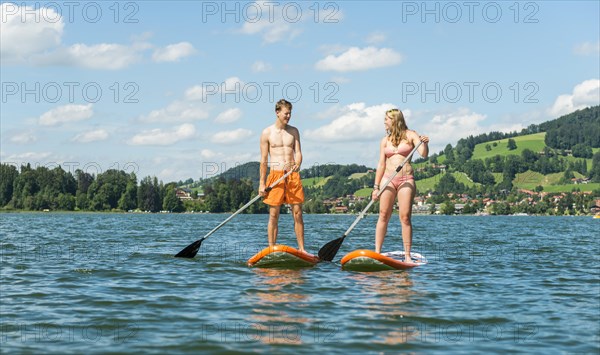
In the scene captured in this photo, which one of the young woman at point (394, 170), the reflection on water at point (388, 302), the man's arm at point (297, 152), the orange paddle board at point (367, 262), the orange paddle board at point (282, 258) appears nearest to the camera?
the reflection on water at point (388, 302)

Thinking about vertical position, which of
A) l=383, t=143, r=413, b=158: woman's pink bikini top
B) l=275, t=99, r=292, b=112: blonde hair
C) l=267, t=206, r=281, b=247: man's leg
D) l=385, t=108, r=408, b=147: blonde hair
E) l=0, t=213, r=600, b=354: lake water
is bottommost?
l=0, t=213, r=600, b=354: lake water

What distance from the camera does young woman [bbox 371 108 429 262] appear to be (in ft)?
44.2

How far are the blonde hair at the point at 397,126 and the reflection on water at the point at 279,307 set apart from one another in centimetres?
311

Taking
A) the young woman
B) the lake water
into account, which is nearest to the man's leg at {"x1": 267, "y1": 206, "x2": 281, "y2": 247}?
the lake water

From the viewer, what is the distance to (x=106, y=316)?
8.82 m

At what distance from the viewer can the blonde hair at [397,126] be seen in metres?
13.7

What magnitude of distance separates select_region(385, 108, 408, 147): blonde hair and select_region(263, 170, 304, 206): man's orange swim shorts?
203 centimetres

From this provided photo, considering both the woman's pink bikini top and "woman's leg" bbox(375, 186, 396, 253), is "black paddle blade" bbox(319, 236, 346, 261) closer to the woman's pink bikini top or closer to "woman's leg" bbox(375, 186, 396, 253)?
"woman's leg" bbox(375, 186, 396, 253)

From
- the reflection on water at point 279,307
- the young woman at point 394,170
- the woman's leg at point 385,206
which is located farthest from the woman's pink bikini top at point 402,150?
the reflection on water at point 279,307

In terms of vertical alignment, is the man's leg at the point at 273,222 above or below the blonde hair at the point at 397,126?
below

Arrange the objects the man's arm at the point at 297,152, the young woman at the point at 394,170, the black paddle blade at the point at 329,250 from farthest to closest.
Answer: the black paddle blade at the point at 329,250, the man's arm at the point at 297,152, the young woman at the point at 394,170

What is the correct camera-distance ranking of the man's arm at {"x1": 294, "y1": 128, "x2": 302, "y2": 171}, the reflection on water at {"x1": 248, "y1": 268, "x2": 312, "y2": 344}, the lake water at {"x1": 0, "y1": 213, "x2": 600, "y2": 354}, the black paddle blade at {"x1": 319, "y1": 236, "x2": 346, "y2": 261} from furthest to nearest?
the black paddle blade at {"x1": 319, "y1": 236, "x2": 346, "y2": 261}, the man's arm at {"x1": 294, "y1": 128, "x2": 302, "y2": 171}, the reflection on water at {"x1": 248, "y1": 268, "x2": 312, "y2": 344}, the lake water at {"x1": 0, "y1": 213, "x2": 600, "y2": 354}

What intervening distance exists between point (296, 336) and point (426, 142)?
6634 millimetres

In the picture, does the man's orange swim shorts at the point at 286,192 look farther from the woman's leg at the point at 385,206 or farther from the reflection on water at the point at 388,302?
the reflection on water at the point at 388,302
